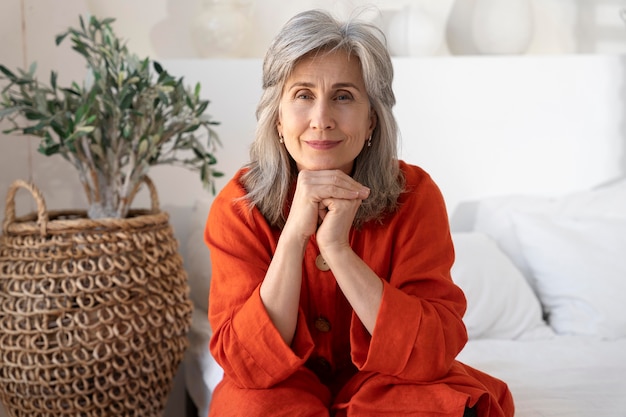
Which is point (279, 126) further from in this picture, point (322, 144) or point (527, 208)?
point (527, 208)

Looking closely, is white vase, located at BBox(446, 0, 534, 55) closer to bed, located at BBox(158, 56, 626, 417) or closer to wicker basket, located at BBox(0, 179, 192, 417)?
bed, located at BBox(158, 56, 626, 417)

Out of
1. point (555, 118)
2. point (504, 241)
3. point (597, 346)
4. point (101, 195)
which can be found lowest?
point (597, 346)

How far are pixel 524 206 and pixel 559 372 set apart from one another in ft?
2.55

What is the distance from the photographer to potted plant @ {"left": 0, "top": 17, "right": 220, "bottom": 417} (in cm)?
183

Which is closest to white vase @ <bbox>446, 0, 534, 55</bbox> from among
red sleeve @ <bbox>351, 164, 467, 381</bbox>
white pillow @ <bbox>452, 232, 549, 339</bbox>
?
white pillow @ <bbox>452, 232, 549, 339</bbox>

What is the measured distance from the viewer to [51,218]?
2.12m

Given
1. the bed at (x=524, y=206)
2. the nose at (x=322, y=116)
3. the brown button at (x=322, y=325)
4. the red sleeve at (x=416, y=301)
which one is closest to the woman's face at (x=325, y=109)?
the nose at (x=322, y=116)

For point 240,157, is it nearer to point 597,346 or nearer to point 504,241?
point 504,241

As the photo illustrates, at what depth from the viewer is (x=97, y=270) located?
1851mm

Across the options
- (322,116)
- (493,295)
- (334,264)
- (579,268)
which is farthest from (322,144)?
(579,268)

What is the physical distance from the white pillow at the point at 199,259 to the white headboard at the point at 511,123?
0.12 meters

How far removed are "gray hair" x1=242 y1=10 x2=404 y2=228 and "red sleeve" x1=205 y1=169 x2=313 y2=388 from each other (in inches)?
1.7

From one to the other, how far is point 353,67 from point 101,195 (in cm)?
92

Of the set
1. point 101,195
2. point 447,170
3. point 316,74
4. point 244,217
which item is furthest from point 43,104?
point 447,170
